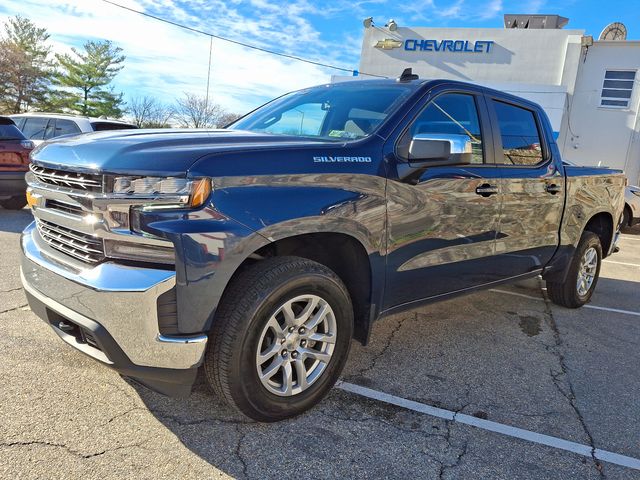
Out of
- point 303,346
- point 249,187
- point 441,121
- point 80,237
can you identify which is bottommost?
point 303,346

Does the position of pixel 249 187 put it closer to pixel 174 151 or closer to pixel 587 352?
pixel 174 151

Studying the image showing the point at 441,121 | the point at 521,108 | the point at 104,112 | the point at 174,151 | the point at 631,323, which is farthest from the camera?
the point at 104,112

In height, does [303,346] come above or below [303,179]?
below

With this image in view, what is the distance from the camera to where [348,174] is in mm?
2701

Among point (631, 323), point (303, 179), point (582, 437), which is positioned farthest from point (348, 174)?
point (631, 323)

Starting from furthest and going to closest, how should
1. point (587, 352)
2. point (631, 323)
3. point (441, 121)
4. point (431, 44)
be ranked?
point (431, 44) → point (631, 323) → point (587, 352) → point (441, 121)

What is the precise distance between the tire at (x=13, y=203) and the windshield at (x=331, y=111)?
22.3ft

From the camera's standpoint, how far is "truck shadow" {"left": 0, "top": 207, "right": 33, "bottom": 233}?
7351 millimetres

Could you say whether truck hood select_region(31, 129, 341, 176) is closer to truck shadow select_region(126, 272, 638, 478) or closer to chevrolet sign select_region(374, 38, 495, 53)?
truck shadow select_region(126, 272, 638, 478)

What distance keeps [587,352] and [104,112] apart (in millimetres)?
47911

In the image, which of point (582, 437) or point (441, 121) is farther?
point (441, 121)

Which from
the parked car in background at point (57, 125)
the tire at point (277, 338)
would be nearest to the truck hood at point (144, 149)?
the tire at point (277, 338)

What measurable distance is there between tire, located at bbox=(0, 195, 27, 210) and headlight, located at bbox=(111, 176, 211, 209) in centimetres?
805

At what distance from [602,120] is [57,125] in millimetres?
18767
